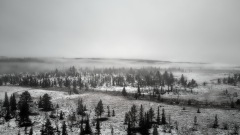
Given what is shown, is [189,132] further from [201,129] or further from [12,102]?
[12,102]

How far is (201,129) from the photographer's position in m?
61.0

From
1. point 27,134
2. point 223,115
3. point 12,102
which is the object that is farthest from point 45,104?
point 223,115

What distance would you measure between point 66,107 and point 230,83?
146 metres

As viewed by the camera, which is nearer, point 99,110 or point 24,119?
point 24,119

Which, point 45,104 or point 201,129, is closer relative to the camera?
point 201,129

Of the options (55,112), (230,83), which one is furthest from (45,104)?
(230,83)

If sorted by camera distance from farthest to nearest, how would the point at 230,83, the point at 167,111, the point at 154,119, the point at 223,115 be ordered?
the point at 230,83
the point at 167,111
the point at 223,115
the point at 154,119

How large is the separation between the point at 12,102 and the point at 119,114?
1935 inches

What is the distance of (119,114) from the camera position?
80.2m

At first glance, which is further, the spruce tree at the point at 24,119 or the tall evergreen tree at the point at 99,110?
the tall evergreen tree at the point at 99,110

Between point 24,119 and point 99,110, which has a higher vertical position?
point 99,110

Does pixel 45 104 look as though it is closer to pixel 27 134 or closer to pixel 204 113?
pixel 27 134

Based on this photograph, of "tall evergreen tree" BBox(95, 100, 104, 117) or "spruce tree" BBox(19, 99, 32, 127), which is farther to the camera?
"tall evergreen tree" BBox(95, 100, 104, 117)

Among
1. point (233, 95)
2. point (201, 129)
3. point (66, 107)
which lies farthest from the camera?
point (233, 95)
